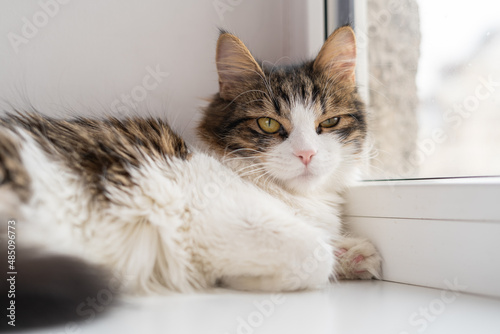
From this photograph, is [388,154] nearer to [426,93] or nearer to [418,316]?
[426,93]

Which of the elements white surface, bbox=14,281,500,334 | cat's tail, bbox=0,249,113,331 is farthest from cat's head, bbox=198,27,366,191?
cat's tail, bbox=0,249,113,331

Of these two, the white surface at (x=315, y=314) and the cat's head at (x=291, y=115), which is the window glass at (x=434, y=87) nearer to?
the cat's head at (x=291, y=115)

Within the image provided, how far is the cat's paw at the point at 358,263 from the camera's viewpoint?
128 centimetres

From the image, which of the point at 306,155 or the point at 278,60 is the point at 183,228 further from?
the point at 278,60

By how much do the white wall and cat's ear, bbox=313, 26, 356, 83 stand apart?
0.43 metres

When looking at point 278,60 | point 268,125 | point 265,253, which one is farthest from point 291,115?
point 278,60

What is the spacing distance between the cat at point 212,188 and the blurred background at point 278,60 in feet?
0.75

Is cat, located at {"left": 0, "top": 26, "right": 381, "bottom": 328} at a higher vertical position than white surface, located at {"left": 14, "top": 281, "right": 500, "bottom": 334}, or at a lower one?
higher

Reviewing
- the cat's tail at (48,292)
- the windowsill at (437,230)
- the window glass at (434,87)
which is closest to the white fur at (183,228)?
the cat's tail at (48,292)

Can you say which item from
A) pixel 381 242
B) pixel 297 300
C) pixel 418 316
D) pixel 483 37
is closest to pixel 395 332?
pixel 418 316

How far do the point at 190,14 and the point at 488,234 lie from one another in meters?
1.40

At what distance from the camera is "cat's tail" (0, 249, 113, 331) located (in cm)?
75

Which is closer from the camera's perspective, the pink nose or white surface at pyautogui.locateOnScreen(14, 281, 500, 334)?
white surface at pyautogui.locateOnScreen(14, 281, 500, 334)

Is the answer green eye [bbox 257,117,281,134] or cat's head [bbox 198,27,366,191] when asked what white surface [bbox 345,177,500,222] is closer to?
cat's head [bbox 198,27,366,191]
